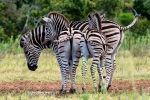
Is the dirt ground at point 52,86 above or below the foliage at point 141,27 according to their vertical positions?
above

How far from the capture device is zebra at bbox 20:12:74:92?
430 inches

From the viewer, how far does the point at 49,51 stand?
67.4ft

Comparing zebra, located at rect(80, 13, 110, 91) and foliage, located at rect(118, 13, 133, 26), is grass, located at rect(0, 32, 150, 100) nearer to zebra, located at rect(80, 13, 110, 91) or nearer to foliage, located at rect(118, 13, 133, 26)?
zebra, located at rect(80, 13, 110, 91)

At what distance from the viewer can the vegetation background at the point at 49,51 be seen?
1246cm

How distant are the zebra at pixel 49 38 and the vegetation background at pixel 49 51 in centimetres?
60

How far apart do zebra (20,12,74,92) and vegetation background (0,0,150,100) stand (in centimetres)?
60

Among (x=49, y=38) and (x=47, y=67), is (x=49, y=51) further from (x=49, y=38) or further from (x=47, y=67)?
(x=49, y=38)

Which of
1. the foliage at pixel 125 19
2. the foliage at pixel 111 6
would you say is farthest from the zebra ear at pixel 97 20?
the foliage at pixel 125 19

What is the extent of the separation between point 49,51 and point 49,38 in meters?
A: 9.20

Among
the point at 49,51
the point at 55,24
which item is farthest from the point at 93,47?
the point at 49,51

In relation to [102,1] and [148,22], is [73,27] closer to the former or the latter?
[102,1]

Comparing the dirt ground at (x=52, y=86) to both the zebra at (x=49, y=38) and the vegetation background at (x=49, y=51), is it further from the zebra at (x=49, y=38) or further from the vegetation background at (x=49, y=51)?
the zebra at (x=49, y=38)

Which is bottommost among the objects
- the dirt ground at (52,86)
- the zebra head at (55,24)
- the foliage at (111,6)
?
the dirt ground at (52,86)

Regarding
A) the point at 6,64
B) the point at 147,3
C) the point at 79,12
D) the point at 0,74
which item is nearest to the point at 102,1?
the point at 79,12
